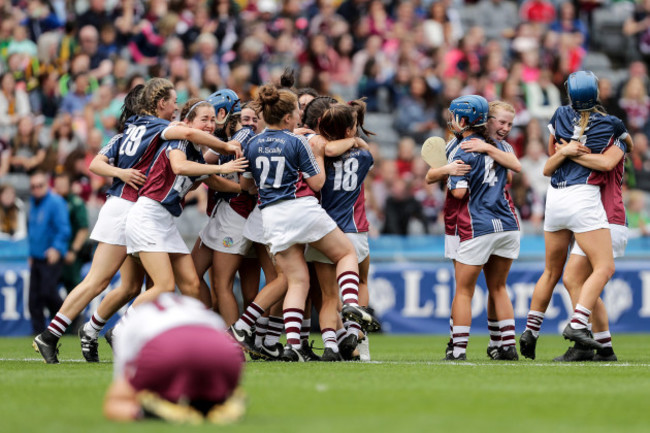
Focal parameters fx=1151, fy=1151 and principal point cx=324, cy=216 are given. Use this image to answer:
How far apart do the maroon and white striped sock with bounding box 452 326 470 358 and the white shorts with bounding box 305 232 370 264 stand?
100 centimetres

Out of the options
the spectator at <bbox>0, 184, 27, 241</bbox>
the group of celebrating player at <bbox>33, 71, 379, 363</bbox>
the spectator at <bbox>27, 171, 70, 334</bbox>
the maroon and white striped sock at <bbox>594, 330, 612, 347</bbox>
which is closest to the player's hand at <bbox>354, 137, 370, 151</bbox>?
the group of celebrating player at <bbox>33, 71, 379, 363</bbox>

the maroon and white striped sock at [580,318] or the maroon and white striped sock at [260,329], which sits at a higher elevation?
the maroon and white striped sock at [580,318]

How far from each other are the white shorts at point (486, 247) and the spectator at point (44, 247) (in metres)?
6.96

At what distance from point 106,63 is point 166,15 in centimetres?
150

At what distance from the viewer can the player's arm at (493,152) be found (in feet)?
29.7

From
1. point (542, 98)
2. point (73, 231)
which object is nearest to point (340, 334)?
point (73, 231)

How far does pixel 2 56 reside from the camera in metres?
18.6

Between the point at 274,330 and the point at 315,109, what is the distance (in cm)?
187

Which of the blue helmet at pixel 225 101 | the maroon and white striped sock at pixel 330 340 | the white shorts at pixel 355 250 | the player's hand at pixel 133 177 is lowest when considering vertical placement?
the maroon and white striped sock at pixel 330 340

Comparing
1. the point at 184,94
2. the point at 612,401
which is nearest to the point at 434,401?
the point at 612,401

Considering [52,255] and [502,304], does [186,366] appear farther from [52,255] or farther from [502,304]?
[52,255]

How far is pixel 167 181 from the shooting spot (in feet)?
29.1

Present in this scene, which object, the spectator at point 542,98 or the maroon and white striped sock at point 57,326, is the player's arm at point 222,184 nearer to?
the maroon and white striped sock at point 57,326

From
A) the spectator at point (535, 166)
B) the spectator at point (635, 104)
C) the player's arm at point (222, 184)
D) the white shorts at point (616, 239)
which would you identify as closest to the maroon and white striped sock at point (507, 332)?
the white shorts at point (616, 239)
